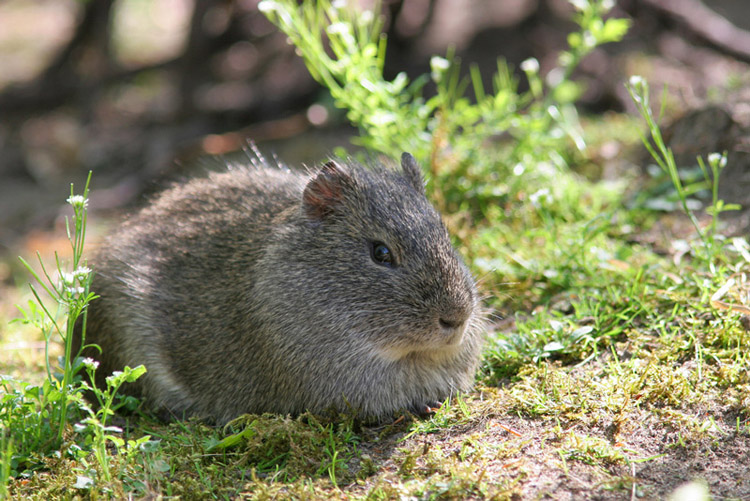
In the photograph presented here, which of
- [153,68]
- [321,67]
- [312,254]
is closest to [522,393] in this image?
[312,254]

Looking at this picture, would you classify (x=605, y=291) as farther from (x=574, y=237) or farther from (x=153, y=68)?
(x=153, y=68)

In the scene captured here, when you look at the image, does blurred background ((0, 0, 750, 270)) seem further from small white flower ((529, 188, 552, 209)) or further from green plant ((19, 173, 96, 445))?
green plant ((19, 173, 96, 445))

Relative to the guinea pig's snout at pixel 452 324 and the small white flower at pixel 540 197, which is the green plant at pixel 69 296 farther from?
the small white flower at pixel 540 197

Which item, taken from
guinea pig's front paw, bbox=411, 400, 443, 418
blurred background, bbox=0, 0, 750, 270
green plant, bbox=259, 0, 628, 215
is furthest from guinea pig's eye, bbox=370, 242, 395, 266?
blurred background, bbox=0, 0, 750, 270

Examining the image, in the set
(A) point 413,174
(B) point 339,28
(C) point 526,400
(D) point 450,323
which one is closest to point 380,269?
(D) point 450,323

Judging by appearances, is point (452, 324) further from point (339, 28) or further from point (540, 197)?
point (339, 28)

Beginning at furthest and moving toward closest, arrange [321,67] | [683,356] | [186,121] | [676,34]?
[186,121], [676,34], [321,67], [683,356]

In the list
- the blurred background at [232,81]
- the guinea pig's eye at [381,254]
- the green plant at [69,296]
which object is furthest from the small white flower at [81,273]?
the blurred background at [232,81]
